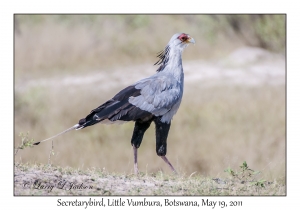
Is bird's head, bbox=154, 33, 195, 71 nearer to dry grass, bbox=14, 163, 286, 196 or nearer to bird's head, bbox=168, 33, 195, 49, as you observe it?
bird's head, bbox=168, 33, 195, 49

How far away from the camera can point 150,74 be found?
19.0m

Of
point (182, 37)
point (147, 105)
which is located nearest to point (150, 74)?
point (182, 37)

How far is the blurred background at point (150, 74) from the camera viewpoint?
47.9 ft

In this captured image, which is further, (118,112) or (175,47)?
(175,47)

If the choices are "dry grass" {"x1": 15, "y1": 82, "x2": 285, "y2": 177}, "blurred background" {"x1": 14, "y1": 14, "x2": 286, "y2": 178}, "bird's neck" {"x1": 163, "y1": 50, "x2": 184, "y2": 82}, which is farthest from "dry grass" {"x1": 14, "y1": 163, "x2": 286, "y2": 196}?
"dry grass" {"x1": 15, "y1": 82, "x2": 285, "y2": 177}

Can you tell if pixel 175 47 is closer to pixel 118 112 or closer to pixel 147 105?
pixel 147 105

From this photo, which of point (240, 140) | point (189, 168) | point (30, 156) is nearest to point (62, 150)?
point (30, 156)

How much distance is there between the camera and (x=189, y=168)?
14164 mm

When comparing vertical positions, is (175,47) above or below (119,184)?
above

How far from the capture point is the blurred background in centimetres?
1459

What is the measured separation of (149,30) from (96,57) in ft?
10.2

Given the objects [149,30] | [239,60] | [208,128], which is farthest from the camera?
[149,30]

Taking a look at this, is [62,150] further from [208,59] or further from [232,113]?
[208,59]

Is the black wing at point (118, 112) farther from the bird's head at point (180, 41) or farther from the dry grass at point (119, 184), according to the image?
the bird's head at point (180, 41)
